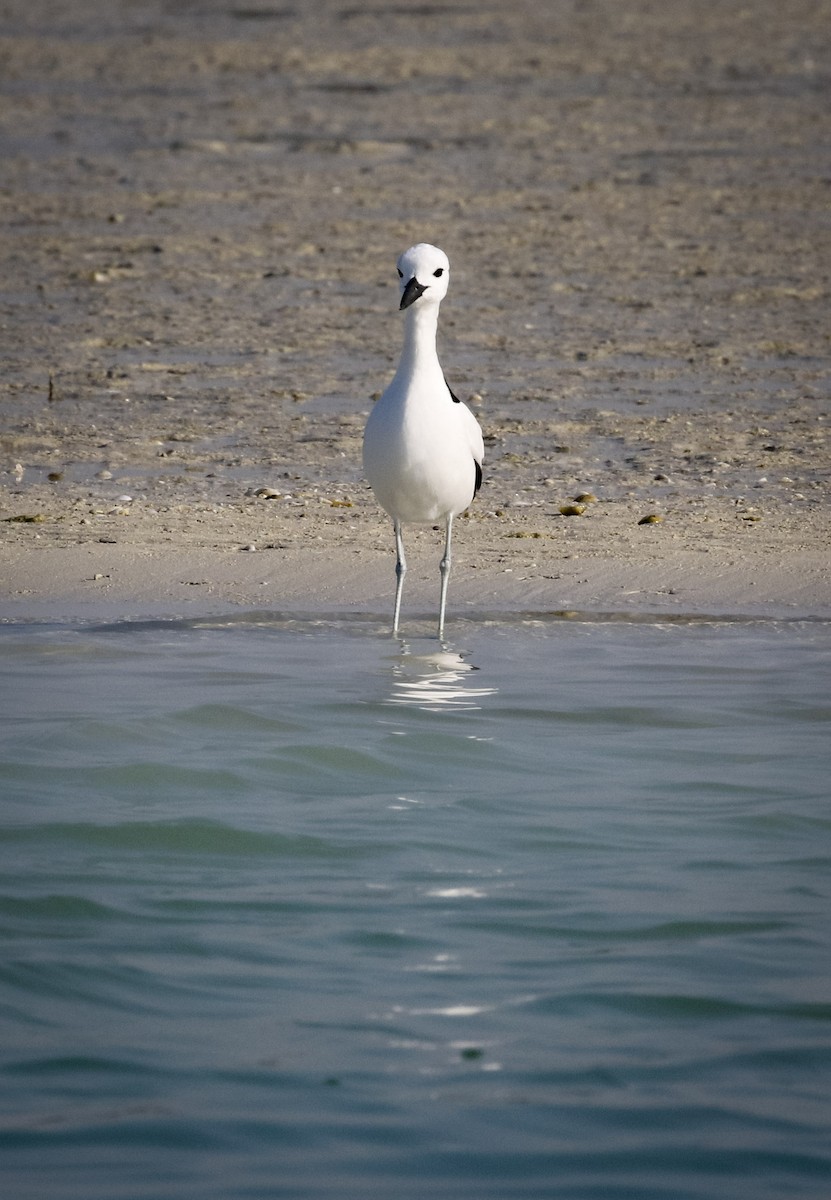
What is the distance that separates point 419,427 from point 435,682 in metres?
1.09

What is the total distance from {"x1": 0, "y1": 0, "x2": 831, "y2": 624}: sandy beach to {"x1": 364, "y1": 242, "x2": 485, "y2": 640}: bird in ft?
2.17

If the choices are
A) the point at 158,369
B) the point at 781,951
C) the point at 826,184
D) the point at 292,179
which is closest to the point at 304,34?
the point at 292,179

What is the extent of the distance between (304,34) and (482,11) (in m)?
2.93

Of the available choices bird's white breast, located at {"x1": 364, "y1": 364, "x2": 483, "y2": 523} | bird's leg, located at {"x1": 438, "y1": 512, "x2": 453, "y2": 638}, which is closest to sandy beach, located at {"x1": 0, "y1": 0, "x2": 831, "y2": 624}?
bird's leg, located at {"x1": 438, "y1": 512, "x2": 453, "y2": 638}

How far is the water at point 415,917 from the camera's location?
373cm

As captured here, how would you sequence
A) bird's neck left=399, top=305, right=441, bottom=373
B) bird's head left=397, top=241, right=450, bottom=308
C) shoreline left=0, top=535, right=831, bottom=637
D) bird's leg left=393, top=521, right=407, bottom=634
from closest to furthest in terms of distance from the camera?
1. bird's head left=397, top=241, right=450, bottom=308
2. bird's neck left=399, top=305, right=441, bottom=373
3. bird's leg left=393, top=521, right=407, bottom=634
4. shoreline left=0, top=535, right=831, bottom=637

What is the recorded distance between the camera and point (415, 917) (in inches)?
191

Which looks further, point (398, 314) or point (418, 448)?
point (398, 314)

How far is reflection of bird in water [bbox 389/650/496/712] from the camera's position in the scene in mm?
6920

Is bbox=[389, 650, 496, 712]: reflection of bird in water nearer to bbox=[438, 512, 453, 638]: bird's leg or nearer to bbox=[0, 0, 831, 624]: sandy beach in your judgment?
bbox=[438, 512, 453, 638]: bird's leg

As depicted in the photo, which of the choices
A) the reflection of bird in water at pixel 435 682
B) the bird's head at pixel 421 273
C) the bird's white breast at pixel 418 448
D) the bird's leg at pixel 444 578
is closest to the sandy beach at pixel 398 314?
the bird's leg at pixel 444 578

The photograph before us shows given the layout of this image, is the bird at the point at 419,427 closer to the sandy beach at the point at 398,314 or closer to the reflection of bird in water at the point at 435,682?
the reflection of bird in water at the point at 435,682

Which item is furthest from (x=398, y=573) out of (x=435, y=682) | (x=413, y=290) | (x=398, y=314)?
(x=398, y=314)

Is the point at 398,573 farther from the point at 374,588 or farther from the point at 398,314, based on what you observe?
the point at 398,314
